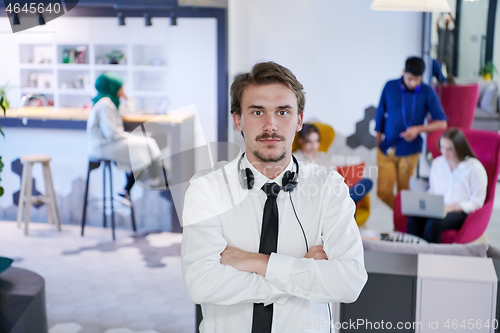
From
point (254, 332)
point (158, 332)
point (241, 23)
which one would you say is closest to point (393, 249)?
point (254, 332)

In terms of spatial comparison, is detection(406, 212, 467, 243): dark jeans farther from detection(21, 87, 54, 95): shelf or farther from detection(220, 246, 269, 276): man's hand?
detection(21, 87, 54, 95): shelf

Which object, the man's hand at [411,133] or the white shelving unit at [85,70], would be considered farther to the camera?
the white shelving unit at [85,70]

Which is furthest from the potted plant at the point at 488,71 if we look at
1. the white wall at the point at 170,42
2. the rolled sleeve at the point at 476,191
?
the white wall at the point at 170,42

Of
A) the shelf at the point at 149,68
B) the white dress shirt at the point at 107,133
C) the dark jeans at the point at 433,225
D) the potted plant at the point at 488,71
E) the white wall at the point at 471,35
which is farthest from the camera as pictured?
the potted plant at the point at 488,71

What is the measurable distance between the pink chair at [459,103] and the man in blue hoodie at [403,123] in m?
0.74

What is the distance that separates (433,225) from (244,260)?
2.50m

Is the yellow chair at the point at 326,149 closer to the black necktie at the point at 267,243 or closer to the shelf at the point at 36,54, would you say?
the shelf at the point at 36,54

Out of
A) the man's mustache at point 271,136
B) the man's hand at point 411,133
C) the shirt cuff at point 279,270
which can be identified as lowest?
the shirt cuff at point 279,270

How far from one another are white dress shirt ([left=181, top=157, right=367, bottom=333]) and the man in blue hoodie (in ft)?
9.90

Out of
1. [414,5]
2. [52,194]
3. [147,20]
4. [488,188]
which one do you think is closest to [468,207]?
[488,188]

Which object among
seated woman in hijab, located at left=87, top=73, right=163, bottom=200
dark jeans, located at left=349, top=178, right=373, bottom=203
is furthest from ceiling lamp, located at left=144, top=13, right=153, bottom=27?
dark jeans, located at left=349, top=178, right=373, bottom=203

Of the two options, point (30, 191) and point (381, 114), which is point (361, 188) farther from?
point (30, 191)

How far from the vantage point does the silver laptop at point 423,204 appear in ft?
10.8

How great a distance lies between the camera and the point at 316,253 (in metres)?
1.29
